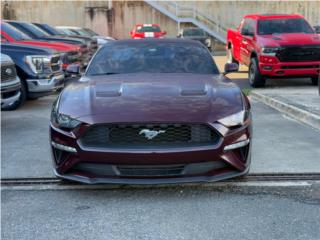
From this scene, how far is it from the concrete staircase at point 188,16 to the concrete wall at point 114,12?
0.41 m

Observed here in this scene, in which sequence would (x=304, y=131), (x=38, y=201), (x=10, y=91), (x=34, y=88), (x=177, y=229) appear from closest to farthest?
(x=177, y=229)
(x=38, y=201)
(x=304, y=131)
(x=10, y=91)
(x=34, y=88)

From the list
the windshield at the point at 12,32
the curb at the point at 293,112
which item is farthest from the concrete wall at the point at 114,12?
the curb at the point at 293,112

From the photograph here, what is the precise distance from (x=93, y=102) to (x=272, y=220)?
6.22 ft

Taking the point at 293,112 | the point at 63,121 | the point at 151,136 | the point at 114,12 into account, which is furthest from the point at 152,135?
the point at 114,12

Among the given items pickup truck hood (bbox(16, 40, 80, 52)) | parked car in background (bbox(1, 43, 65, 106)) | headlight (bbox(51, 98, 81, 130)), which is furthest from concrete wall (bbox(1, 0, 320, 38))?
headlight (bbox(51, 98, 81, 130))

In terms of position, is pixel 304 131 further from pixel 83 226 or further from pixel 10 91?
pixel 10 91

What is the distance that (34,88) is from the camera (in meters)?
9.26

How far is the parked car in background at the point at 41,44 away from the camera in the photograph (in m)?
10.2

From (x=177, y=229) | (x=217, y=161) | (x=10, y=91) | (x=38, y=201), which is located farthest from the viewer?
(x=10, y=91)

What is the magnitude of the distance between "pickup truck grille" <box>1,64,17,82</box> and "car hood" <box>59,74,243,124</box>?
2.92 metres

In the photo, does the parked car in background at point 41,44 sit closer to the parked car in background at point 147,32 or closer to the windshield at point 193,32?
the parked car in background at point 147,32

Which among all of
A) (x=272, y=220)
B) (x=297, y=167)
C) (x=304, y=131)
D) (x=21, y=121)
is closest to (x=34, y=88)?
(x=21, y=121)

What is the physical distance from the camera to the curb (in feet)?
23.5

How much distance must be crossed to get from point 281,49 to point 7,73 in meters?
6.59
